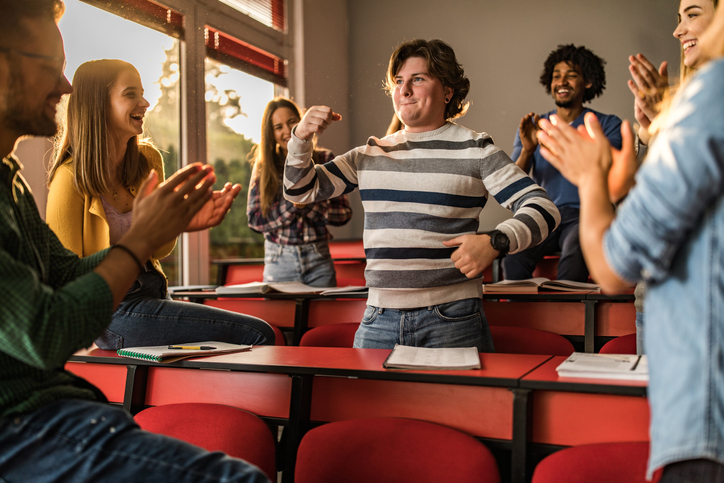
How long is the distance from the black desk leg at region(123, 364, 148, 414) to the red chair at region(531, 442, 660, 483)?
1026 millimetres

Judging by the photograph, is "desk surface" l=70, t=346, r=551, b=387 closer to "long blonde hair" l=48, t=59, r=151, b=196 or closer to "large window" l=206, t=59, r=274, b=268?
"long blonde hair" l=48, t=59, r=151, b=196

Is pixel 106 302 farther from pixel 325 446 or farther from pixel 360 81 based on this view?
pixel 360 81

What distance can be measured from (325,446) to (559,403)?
482 millimetres

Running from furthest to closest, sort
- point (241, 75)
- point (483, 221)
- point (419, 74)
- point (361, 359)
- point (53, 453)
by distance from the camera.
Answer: point (483, 221), point (241, 75), point (419, 74), point (361, 359), point (53, 453)

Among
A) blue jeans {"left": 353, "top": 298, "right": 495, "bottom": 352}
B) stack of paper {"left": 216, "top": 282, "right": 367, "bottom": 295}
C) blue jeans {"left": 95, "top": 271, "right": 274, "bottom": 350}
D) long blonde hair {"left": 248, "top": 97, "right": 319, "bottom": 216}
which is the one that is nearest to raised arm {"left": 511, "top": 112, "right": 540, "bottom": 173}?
long blonde hair {"left": 248, "top": 97, "right": 319, "bottom": 216}

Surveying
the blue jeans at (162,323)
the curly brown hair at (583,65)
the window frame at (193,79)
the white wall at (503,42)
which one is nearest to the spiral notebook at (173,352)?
the blue jeans at (162,323)

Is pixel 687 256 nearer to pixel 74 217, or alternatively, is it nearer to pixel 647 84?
pixel 647 84

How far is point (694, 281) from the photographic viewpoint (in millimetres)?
689

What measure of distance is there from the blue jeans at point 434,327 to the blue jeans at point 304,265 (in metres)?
1.51

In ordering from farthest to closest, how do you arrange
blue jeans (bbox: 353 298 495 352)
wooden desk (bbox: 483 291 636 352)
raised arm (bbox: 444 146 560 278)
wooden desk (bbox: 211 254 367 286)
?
wooden desk (bbox: 211 254 367 286), wooden desk (bbox: 483 291 636 352), blue jeans (bbox: 353 298 495 352), raised arm (bbox: 444 146 560 278)

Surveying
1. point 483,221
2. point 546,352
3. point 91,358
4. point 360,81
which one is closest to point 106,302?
point 91,358

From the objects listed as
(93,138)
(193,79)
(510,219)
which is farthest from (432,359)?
(193,79)

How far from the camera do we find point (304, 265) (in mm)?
3191

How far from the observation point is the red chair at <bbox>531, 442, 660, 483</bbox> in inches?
38.4
